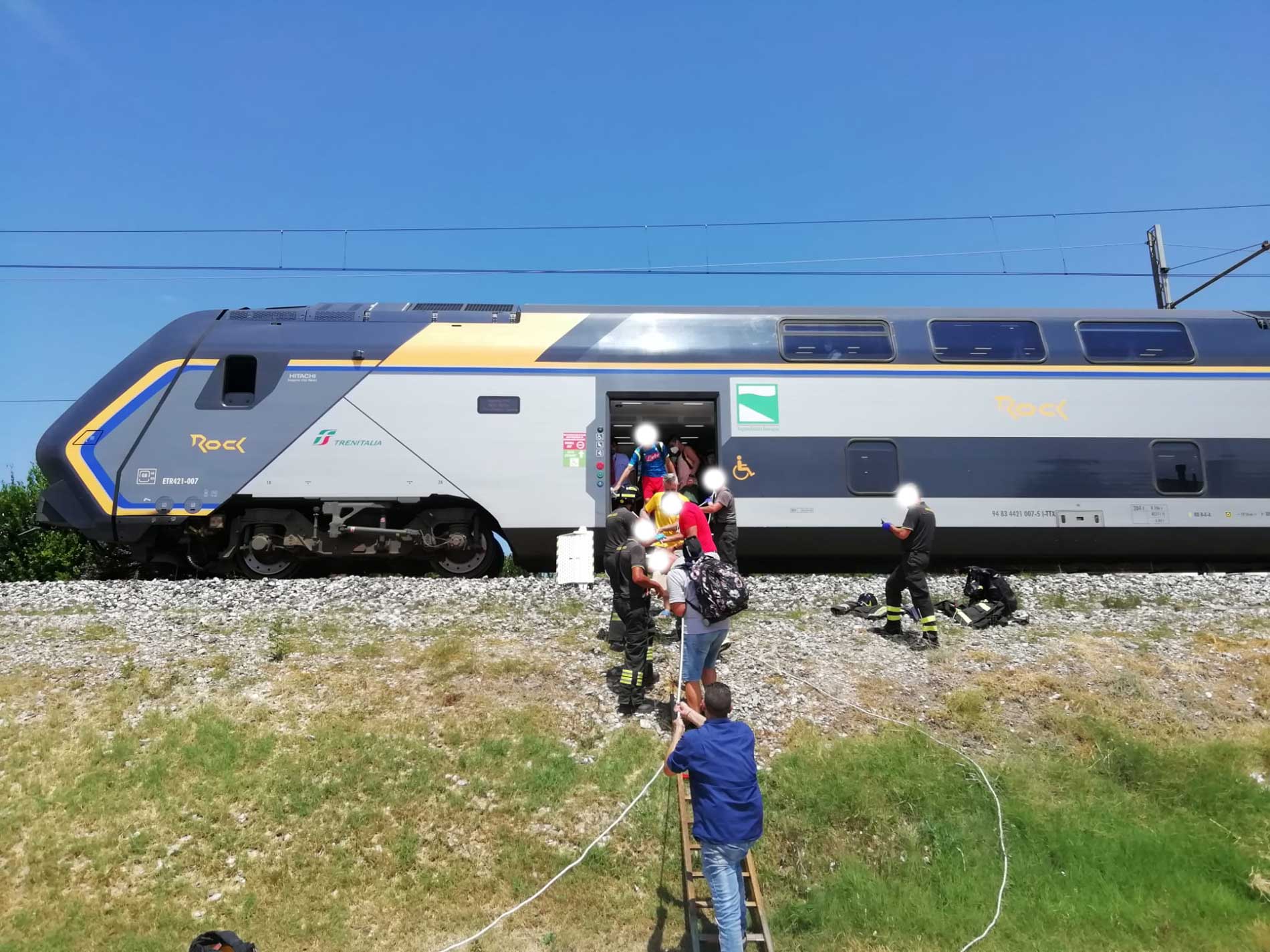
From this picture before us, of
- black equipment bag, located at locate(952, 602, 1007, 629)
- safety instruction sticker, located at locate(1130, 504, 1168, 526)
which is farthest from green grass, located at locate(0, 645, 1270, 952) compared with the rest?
safety instruction sticker, located at locate(1130, 504, 1168, 526)

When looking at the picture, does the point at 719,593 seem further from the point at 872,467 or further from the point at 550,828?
the point at 872,467

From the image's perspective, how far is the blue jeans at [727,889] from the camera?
162 inches

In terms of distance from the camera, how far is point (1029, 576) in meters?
11.2

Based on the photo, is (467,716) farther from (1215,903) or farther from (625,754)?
(1215,903)

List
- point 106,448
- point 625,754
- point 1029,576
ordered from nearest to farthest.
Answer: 1. point 625,754
2. point 106,448
3. point 1029,576

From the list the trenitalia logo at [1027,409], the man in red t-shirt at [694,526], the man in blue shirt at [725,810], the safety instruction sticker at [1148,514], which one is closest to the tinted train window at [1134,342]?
the trenitalia logo at [1027,409]

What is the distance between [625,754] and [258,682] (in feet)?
11.7

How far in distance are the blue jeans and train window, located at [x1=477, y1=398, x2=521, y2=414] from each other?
24.7 ft

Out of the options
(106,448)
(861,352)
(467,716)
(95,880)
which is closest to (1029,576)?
(861,352)

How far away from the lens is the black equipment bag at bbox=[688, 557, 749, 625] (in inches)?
223

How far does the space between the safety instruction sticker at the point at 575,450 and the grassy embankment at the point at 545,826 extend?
14.2ft

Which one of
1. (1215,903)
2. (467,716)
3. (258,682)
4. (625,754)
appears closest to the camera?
(1215,903)

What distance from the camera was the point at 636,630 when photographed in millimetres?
6801

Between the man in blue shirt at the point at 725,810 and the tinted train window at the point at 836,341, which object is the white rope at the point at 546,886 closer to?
the man in blue shirt at the point at 725,810
